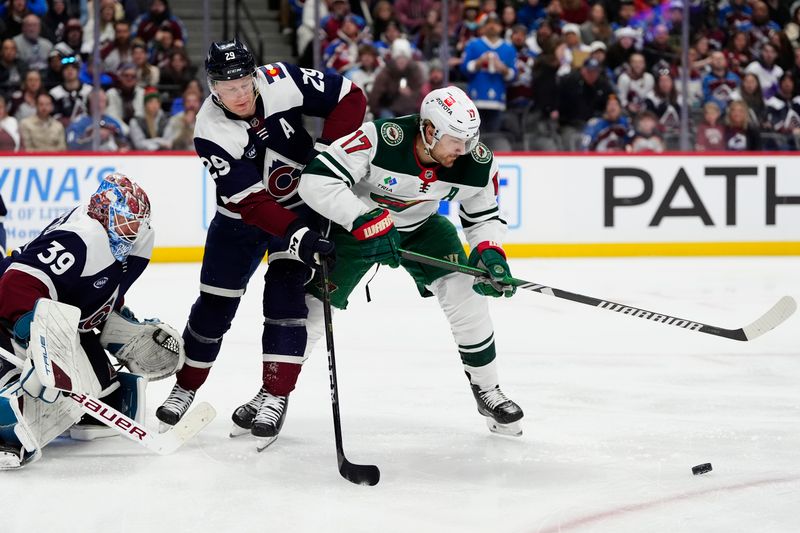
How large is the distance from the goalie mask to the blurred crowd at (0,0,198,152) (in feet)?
14.2

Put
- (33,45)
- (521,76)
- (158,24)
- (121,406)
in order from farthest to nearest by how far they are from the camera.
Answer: (521,76), (158,24), (33,45), (121,406)

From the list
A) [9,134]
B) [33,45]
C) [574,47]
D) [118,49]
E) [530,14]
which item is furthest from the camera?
[530,14]

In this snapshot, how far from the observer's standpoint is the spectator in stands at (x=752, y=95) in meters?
7.87

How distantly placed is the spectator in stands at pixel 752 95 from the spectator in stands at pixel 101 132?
4137 mm

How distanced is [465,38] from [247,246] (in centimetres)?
494

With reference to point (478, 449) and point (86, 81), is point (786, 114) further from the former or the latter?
point (478, 449)

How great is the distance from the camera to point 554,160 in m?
7.55

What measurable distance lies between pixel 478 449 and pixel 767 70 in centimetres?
577

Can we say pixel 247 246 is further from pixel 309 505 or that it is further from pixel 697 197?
pixel 697 197

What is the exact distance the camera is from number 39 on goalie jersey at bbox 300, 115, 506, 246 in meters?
2.91

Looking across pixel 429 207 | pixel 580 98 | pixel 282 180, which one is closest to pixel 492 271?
pixel 429 207

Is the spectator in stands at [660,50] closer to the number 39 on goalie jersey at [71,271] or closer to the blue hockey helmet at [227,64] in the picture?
the blue hockey helmet at [227,64]

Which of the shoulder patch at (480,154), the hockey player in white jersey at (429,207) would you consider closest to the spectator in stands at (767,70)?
the hockey player in white jersey at (429,207)

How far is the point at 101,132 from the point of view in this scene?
Result: 7.14 m
